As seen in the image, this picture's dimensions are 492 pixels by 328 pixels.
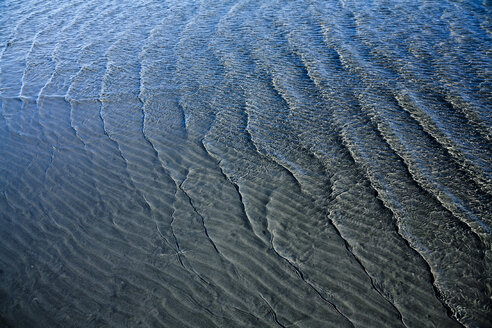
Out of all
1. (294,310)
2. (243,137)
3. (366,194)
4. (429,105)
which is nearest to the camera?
(294,310)

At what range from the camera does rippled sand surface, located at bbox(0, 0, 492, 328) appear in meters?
3.05

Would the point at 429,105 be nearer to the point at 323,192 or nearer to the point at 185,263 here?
the point at 323,192

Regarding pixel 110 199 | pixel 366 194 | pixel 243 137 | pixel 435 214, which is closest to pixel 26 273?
pixel 110 199

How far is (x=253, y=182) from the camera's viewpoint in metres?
4.19

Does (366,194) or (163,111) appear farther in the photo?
(163,111)

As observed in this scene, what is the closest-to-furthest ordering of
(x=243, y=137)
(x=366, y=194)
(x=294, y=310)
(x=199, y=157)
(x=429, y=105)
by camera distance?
(x=294, y=310) < (x=366, y=194) < (x=199, y=157) < (x=243, y=137) < (x=429, y=105)

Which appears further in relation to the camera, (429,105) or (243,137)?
(429,105)

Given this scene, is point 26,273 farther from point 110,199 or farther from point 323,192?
point 323,192

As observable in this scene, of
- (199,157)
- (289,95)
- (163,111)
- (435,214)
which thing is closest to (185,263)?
(199,157)

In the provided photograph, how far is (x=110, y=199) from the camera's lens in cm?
415

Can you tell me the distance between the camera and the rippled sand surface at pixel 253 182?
305cm

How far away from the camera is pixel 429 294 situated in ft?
9.65

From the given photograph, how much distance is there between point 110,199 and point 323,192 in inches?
84.7

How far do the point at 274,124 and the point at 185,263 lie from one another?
241cm
